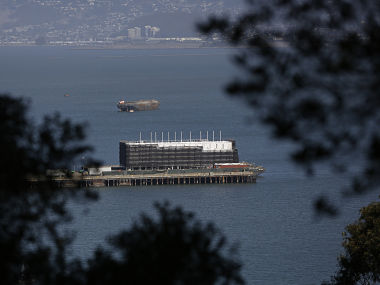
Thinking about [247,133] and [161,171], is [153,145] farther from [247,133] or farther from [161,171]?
[247,133]

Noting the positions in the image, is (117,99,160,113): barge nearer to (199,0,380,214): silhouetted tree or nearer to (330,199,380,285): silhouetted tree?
(330,199,380,285): silhouetted tree

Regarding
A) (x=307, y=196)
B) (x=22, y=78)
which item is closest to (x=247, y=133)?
(x=307, y=196)

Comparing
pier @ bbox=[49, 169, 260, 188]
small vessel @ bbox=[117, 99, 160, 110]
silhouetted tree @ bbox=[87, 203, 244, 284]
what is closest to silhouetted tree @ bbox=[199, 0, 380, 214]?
silhouetted tree @ bbox=[87, 203, 244, 284]

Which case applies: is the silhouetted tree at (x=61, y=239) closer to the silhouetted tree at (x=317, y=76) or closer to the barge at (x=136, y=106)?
the silhouetted tree at (x=317, y=76)

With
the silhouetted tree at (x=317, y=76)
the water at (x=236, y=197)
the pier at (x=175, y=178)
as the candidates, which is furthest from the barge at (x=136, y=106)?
the silhouetted tree at (x=317, y=76)

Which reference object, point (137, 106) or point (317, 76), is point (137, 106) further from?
point (317, 76)

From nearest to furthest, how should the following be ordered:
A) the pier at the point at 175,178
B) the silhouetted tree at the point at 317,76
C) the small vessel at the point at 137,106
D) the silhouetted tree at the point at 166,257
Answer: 1. the silhouetted tree at the point at 317,76
2. the silhouetted tree at the point at 166,257
3. the pier at the point at 175,178
4. the small vessel at the point at 137,106
